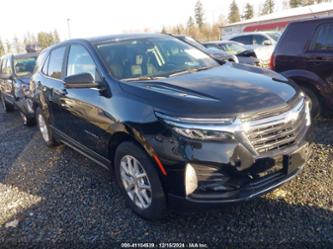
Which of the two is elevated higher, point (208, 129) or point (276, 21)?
point (276, 21)

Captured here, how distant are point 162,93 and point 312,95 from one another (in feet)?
11.4

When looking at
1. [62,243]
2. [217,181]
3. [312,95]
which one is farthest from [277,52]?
[62,243]

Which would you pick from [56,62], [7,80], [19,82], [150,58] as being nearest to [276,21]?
[7,80]

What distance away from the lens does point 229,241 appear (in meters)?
2.85

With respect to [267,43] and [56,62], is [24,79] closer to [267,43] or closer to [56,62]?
[56,62]

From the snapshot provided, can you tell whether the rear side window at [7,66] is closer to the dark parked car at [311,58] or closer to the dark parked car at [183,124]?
the dark parked car at [183,124]

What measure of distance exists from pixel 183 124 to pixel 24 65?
23.8 ft

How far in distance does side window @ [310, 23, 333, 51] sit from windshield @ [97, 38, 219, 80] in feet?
6.65

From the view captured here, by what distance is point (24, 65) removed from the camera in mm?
8641

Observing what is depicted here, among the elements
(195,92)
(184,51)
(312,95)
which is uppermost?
(184,51)

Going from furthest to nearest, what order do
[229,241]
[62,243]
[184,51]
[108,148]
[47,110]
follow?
[47,110] < [184,51] < [108,148] < [62,243] < [229,241]

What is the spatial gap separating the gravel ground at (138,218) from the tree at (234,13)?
228 ft

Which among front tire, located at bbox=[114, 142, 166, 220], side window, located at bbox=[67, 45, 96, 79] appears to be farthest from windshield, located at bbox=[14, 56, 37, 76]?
front tire, located at bbox=[114, 142, 166, 220]

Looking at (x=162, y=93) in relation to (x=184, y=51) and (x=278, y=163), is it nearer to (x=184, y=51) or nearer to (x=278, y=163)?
(x=278, y=163)
